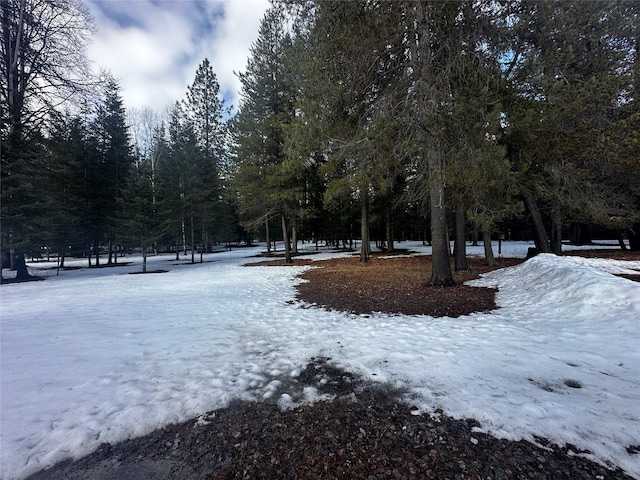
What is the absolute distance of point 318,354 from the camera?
379 cm

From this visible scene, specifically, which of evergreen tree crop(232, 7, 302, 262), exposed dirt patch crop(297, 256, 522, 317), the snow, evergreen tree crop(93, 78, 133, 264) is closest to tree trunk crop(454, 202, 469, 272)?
exposed dirt patch crop(297, 256, 522, 317)

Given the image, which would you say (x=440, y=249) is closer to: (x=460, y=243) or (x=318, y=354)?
(x=460, y=243)

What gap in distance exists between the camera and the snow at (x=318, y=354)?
224cm

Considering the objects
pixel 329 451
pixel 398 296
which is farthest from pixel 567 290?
pixel 329 451

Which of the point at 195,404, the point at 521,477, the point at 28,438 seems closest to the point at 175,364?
the point at 195,404

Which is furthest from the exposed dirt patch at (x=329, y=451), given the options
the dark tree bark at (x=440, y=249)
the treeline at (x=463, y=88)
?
the dark tree bark at (x=440, y=249)

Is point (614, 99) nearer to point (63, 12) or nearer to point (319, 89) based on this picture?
point (319, 89)

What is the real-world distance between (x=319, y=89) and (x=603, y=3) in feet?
23.4

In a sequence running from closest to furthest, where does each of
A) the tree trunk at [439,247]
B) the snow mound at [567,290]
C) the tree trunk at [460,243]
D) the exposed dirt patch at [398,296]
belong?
1. the snow mound at [567,290]
2. the exposed dirt patch at [398,296]
3. the tree trunk at [439,247]
4. the tree trunk at [460,243]

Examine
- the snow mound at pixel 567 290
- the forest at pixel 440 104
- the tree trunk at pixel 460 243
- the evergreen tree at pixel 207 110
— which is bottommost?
the snow mound at pixel 567 290

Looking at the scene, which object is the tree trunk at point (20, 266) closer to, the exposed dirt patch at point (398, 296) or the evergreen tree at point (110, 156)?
the evergreen tree at point (110, 156)

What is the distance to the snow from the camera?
88.3 inches

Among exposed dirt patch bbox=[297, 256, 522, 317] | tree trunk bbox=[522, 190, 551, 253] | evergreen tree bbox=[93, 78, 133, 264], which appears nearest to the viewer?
exposed dirt patch bbox=[297, 256, 522, 317]

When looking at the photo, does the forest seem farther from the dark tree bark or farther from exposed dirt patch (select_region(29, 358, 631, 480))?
exposed dirt patch (select_region(29, 358, 631, 480))
